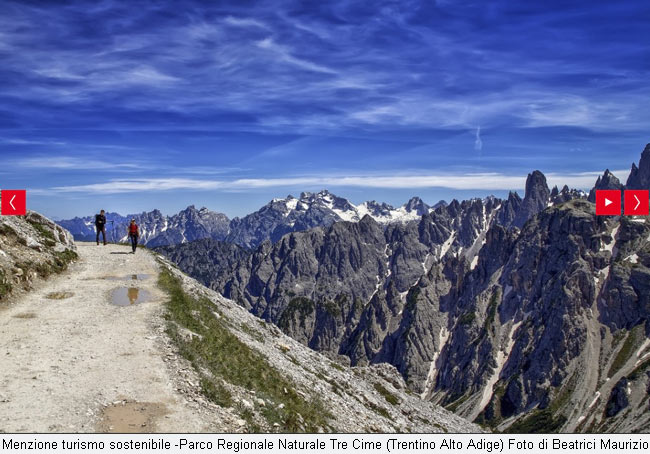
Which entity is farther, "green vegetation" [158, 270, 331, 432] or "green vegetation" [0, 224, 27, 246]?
"green vegetation" [0, 224, 27, 246]

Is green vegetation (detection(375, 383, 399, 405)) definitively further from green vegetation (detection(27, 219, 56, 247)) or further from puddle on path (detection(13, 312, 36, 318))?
green vegetation (detection(27, 219, 56, 247))

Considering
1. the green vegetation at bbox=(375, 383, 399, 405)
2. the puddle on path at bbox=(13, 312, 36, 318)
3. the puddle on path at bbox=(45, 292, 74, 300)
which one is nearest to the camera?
the puddle on path at bbox=(13, 312, 36, 318)

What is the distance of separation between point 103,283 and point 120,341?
1467 cm

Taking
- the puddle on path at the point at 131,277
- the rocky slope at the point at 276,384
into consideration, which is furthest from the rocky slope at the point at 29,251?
the rocky slope at the point at 276,384

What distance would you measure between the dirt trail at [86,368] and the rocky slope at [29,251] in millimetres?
1546

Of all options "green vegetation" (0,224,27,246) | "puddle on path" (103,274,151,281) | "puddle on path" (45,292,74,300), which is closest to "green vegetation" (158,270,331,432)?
"puddle on path" (103,274,151,281)

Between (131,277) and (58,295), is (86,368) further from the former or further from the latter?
(131,277)

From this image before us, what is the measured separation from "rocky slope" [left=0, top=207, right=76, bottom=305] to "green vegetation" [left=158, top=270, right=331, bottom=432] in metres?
11.4

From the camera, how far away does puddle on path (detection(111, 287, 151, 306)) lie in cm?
3322

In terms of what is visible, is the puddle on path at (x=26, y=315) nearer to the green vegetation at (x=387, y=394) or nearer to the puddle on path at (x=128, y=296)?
the puddle on path at (x=128, y=296)

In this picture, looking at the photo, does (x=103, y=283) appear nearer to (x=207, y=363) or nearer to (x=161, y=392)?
(x=207, y=363)

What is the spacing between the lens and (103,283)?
38.8 m

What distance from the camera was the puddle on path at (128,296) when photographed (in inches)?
1308
